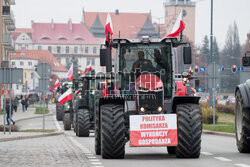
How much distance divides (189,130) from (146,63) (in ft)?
7.19

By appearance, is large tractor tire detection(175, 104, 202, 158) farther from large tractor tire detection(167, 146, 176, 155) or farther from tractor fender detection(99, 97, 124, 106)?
large tractor tire detection(167, 146, 176, 155)

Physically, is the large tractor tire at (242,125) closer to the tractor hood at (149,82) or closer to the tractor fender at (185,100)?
the tractor fender at (185,100)

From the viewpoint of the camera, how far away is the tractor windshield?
611 inches

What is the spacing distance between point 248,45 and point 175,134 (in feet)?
461

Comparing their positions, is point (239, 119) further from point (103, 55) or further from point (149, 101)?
point (103, 55)

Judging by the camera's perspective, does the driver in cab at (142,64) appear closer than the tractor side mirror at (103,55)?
No

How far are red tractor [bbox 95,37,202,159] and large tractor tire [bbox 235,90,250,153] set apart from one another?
4.43 feet

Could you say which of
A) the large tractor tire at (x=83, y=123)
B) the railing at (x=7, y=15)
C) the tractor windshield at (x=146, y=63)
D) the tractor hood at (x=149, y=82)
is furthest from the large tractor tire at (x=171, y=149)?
the railing at (x=7, y=15)

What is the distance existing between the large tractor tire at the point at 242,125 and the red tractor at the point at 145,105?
1351mm

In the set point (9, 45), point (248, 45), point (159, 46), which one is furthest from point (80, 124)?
point (248, 45)

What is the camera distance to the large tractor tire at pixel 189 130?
45.9 feet

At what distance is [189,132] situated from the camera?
Answer: 14008 millimetres

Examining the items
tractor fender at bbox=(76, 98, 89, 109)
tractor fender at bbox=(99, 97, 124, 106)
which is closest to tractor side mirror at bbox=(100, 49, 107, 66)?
tractor fender at bbox=(99, 97, 124, 106)

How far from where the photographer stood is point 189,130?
1402 cm
